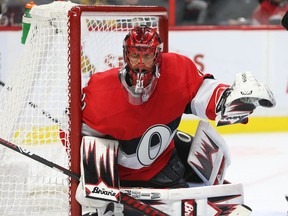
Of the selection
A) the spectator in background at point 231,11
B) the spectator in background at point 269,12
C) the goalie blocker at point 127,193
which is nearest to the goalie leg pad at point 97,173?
the goalie blocker at point 127,193

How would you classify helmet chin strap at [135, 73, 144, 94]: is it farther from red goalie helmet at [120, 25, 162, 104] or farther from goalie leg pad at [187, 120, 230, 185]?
goalie leg pad at [187, 120, 230, 185]

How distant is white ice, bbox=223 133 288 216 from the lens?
353cm

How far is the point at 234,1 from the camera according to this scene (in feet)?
17.6

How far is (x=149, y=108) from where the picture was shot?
8.82ft

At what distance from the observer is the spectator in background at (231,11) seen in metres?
5.33

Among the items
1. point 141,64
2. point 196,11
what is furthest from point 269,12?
point 141,64

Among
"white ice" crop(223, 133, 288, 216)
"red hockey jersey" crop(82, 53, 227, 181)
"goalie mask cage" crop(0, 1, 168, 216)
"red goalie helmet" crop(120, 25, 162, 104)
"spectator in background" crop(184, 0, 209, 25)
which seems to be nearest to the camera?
"red goalie helmet" crop(120, 25, 162, 104)

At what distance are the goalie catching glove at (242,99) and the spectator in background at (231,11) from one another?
2.74 m

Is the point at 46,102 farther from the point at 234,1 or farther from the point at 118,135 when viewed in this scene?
the point at 234,1

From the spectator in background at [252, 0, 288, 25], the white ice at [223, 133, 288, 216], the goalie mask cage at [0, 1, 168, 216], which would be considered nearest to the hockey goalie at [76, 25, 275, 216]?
the goalie mask cage at [0, 1, 168, 216]

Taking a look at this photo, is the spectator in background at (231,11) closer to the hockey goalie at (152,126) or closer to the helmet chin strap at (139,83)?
the hockey goalie at (152,126)

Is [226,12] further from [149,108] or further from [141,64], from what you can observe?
[141,64]

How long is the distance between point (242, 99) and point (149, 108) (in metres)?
0.34

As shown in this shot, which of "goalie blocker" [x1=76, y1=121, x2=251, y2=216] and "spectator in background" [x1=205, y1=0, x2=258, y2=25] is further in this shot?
"spectator in background" [x1=205, y1=0, x2=258, y2=25]
